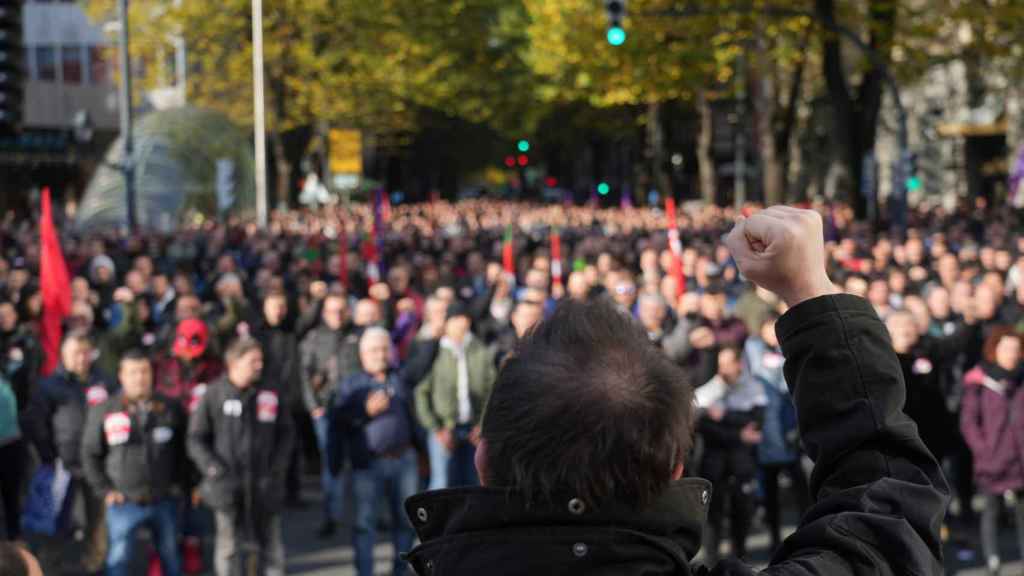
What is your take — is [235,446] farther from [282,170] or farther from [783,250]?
[282,170]

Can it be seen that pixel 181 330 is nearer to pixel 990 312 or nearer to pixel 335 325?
pixel 335 325

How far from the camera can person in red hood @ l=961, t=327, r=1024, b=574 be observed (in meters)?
10.0

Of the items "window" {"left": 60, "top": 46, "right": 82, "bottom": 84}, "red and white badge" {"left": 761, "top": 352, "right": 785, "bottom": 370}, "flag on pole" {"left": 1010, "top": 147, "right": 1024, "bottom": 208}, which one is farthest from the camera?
"window" {"left": 60, "top": 46, "right": 82, "bottom": 84}

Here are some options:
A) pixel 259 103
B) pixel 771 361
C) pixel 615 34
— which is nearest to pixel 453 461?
pixel 771 361

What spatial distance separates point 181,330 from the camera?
11375 mm

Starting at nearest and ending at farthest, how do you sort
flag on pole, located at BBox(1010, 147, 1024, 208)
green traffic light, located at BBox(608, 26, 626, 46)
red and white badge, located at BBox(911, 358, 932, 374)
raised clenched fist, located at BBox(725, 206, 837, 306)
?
raised clenched fist, located at BBox(725, 206, 837, 306)
red and white badge, located at BBox(911, 358, 932, 374)
green traffic light, located at BBox(608, 26, 626, 46)
flag on pole, located at BBox(1010, 147, 1024, 208)

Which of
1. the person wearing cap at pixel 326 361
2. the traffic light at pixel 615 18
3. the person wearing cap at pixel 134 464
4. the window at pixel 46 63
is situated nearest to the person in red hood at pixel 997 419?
the person wearing cap at pixel 326 361

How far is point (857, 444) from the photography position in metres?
2.08

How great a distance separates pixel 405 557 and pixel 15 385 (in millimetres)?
9961

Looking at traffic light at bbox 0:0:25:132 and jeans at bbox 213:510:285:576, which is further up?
traffic light at bbox 0:0:25:132

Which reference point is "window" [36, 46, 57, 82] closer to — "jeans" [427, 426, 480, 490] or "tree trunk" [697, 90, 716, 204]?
"tree trunk" [697, 90, 716, 204]

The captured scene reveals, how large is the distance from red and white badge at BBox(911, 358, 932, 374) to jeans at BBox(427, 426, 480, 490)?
288cm

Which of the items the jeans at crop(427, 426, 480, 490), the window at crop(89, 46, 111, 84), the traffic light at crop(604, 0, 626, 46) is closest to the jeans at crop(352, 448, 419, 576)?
the jeans at crop(427, 426, 480, 490)

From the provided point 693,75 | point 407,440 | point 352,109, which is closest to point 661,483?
point 407,440
